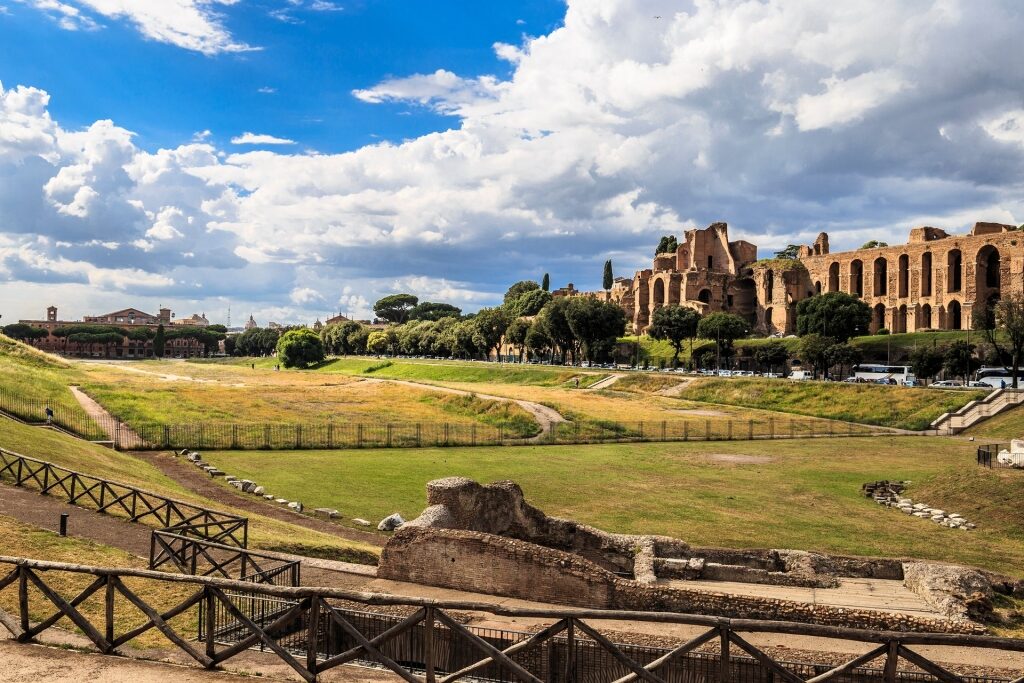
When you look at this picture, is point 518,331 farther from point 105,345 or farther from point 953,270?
point 105,345

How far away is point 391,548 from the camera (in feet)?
51.0

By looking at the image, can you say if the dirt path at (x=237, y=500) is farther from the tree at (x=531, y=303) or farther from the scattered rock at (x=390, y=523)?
the tree at (x=531, y=303)

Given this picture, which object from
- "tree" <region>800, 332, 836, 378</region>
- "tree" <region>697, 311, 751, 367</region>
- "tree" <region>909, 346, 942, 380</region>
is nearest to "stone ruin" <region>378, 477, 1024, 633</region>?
"tree" <region>909, 346, 942, 380</region>

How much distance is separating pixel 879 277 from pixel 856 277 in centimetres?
415

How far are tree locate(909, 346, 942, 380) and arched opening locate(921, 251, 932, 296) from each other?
1610 inches

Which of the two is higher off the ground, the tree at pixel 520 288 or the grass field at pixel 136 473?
the tree at pixel 520 288

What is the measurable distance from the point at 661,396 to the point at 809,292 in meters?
62.6

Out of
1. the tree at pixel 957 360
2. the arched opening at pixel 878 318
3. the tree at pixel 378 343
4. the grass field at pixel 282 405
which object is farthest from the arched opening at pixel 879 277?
the tree at pixel 378 343

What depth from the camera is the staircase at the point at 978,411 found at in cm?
5003

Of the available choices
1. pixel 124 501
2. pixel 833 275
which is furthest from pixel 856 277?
pixel 124 501

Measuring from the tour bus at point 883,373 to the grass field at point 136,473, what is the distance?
60003 millimetres

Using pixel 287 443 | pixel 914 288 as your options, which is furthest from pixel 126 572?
pixel 914 288

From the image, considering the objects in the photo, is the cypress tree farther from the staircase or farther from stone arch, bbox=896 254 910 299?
the staircase

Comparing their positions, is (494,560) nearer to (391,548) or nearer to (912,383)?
(391,548)
